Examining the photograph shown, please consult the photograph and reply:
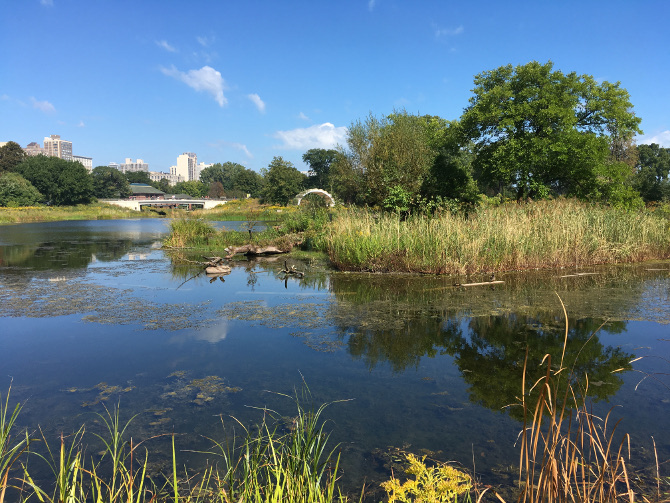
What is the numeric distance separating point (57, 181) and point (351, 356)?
3321 inches

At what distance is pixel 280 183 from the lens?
61.8 m

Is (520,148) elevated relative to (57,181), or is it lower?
lower

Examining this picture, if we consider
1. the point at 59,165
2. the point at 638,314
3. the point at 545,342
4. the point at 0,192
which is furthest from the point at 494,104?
the point at 59,165

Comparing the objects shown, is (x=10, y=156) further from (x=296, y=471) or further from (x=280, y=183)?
(x=296, y=471)

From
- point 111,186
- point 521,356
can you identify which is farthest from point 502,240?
point 111,186

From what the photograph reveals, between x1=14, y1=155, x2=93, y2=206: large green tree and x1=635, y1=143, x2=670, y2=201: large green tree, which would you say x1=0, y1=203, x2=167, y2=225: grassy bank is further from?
x1=635, y1=143, x2=670, y2=201: large green tree

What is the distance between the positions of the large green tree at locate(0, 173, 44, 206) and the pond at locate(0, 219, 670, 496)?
60.8 m

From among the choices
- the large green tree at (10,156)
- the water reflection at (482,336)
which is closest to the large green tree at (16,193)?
the large green tree at (10,156)

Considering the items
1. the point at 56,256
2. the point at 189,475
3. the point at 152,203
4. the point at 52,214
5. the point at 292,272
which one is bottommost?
the point at 189,475

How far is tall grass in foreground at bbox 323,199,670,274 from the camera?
10.8 metres

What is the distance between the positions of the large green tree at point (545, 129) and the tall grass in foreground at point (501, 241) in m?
7.57

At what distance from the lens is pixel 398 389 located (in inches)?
174

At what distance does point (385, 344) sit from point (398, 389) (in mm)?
1453

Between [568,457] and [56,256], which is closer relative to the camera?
[568,457]
